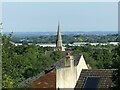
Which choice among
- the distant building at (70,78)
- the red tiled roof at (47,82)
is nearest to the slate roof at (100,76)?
the distant building at (70,78)

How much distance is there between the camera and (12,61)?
579 inches

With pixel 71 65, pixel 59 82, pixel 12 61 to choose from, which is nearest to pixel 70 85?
pixel 71 65

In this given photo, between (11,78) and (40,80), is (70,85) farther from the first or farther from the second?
(11,78)

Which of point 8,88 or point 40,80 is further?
point 40,80

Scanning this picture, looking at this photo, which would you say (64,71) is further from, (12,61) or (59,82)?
(12,61)

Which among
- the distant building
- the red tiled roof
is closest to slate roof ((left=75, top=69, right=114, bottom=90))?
the distant building

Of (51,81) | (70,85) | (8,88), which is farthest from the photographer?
(70,85)

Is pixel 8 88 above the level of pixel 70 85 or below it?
above

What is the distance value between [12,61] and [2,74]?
973 millimetres

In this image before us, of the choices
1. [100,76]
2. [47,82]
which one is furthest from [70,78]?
[100,76]

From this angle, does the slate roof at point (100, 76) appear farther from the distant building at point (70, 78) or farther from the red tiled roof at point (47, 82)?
the red tiled roof at point (47, 82)

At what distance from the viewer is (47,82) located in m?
19.5

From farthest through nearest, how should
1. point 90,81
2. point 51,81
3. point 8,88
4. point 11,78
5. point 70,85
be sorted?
point 90,81 → point 70,85 → point 51,81 → point 11,78 → point 8,88

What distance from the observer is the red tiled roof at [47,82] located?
19.2 metres
